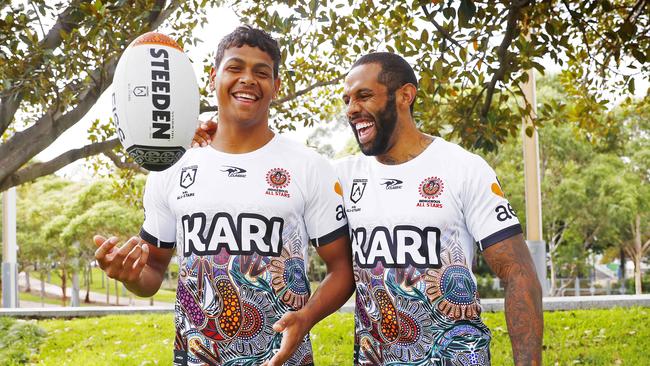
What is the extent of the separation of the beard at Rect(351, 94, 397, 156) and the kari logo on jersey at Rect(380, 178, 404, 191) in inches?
6.3

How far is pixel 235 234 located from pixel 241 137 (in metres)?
0.47

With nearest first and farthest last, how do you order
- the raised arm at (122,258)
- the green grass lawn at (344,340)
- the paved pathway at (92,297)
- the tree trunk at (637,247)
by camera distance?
the raised arm at (122,258) → the green grass lawn at (344,340) → the tree trunk at (637,247) → the paved pathway at (92,297)

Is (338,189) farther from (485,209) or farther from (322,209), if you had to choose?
(485,209)

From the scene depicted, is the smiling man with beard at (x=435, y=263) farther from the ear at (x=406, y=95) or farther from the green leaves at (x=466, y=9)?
the green leaves at (x=466, y=9)

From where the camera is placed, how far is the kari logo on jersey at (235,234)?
306 cm

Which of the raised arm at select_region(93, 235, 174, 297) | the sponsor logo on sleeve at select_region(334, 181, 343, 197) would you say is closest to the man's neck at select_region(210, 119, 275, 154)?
the sponsor logo on sleeve at select_region(334, 181, 343, 197)

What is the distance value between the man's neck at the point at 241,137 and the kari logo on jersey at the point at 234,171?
3.6 inches

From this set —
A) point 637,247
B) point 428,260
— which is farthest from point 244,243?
point 637,247

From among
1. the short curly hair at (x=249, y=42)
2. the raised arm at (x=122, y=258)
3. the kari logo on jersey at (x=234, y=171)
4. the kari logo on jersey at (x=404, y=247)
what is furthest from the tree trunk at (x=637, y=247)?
the raised arm at (x=122, y=258)

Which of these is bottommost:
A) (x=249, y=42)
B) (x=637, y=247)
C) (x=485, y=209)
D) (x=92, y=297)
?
(x=92, y=297)

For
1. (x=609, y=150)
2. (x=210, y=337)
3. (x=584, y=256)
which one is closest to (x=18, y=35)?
(x=210, y=337)

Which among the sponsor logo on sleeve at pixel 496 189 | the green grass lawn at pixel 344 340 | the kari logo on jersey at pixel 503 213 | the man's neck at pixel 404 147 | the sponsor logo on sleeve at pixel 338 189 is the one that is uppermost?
the man's neck at pixel 404 147

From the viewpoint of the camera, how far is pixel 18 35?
6.29 m

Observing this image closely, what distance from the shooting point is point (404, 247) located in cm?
304
